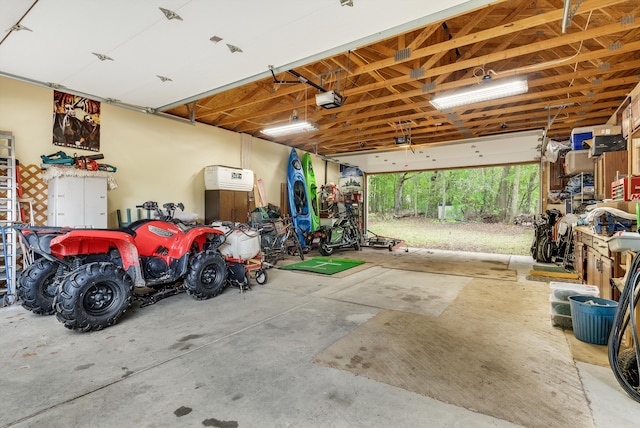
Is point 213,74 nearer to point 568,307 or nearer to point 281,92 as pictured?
point 281,92

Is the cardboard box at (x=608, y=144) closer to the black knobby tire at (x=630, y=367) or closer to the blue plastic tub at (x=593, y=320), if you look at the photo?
the blue plastic tub at (x=593, y=320)

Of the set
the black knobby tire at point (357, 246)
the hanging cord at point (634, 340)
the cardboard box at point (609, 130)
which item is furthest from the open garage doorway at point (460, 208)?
the hanging cord at point (634, 340)

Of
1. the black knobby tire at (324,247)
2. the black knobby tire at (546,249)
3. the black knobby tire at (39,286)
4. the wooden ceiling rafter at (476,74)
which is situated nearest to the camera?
the black knobby tire at (39,286)

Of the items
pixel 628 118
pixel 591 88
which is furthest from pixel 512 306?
pixel 591 88

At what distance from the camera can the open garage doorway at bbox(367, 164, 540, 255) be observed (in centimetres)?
1047

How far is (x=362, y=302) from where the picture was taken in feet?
12.8

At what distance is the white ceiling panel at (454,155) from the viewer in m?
7.97

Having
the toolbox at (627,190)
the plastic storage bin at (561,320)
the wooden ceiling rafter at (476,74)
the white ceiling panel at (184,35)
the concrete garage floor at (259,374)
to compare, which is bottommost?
the concrete garage floor at (259,374)

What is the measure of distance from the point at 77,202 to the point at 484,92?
603 centimetres

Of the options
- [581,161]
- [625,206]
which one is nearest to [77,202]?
[625,206]

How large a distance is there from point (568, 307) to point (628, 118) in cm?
272

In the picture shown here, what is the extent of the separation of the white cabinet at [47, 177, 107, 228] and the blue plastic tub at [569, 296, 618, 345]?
5954 mm

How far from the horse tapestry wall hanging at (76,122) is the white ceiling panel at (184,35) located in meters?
0.57

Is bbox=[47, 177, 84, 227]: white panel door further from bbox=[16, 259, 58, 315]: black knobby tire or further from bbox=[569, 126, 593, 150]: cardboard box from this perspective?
bbox=[569, 126, 593, 150]: cardboard box
